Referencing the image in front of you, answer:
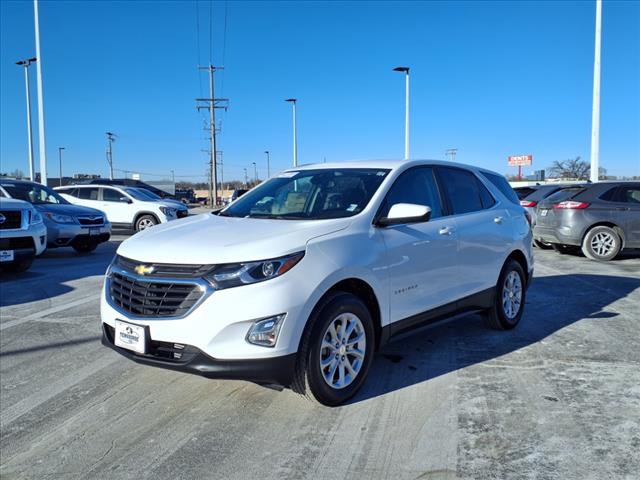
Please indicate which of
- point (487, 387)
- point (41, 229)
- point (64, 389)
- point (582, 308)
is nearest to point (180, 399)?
point (64, 389)

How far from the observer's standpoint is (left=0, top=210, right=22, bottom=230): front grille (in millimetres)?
8425

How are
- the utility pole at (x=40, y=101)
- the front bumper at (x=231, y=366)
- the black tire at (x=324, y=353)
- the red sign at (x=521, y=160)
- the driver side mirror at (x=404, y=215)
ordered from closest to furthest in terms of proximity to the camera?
the front bumper at (x=231, y=366)
the black tire at (x=324, y=353)
the driver side mirror at (x=404, y=215)
the utility pole at (x=40, y=101)
the red sign at (x=521, y=160)

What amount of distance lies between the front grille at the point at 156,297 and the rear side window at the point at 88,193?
15558mm

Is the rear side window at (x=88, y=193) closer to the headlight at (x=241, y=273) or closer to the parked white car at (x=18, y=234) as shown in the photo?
the parked white car at (x=18, y=234)

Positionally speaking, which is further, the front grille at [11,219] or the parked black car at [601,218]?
the parked black car at [601,218]

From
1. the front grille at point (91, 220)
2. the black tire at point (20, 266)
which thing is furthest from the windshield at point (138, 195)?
the black tire at point (20, 266)

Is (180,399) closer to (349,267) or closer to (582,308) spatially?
(349,267)

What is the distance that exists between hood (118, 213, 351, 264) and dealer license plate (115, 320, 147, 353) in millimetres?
445

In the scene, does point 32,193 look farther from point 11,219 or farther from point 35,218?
point 11,219

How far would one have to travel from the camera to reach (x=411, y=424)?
3.43 meters

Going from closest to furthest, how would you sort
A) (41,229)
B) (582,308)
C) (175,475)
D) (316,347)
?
(175,475) → (316,347) → (582,308) → (41,229)

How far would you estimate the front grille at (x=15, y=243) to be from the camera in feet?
27.4

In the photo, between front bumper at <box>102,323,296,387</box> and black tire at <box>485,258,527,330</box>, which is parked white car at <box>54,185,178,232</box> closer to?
black tire at <box>485,258,527,330</box>

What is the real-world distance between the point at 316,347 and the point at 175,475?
1.09 meters
